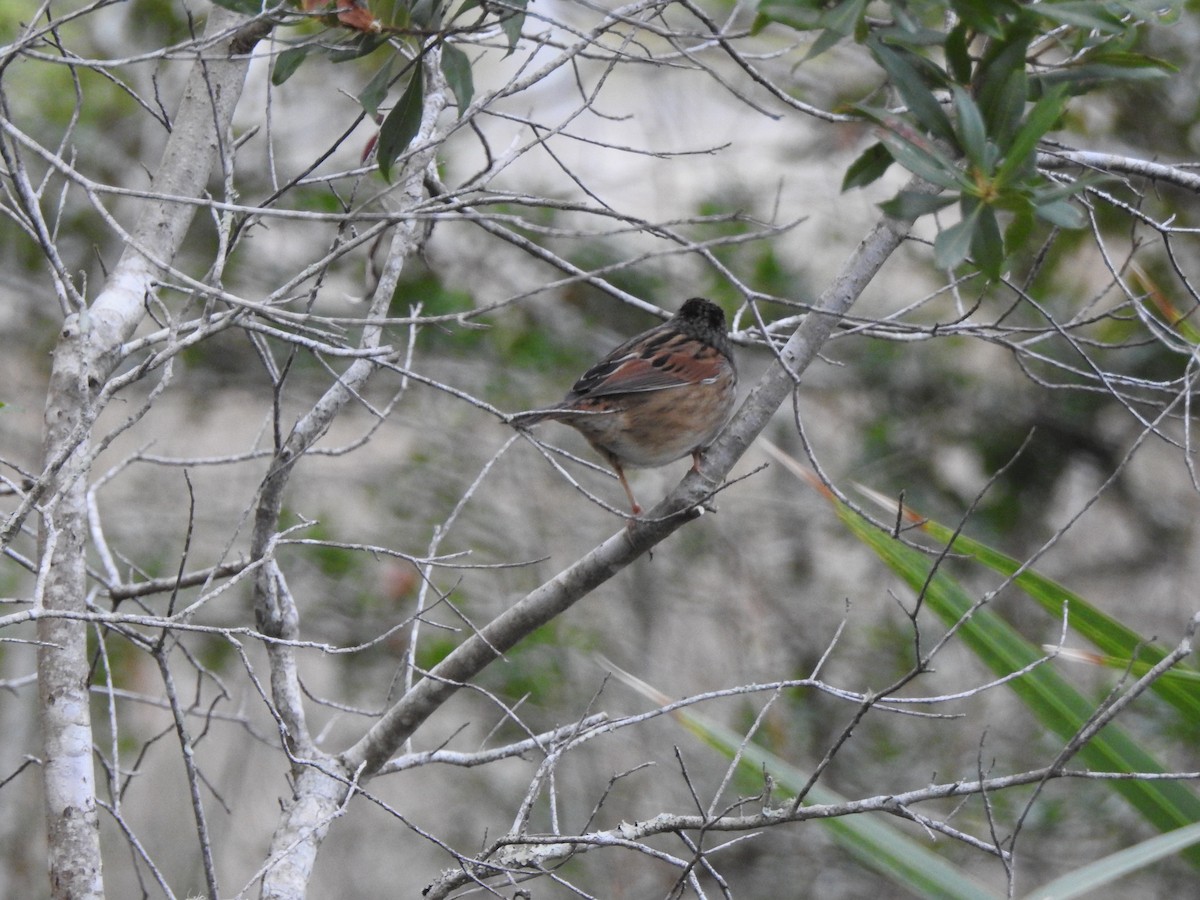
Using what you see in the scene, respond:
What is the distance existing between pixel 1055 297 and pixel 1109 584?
192 cm

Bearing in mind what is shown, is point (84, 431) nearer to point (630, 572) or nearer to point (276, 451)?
point (276, 451)

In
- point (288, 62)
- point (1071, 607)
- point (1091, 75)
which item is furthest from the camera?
point (1071, 607)

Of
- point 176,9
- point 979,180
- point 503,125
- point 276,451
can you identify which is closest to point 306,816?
point 276,451

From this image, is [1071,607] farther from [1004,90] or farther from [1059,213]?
[1004,90]

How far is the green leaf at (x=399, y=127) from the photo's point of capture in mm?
2705

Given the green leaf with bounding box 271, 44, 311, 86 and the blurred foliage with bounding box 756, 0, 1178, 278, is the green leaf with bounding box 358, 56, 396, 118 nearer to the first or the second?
the green leaf with bounding box 271, 44, 311, 86

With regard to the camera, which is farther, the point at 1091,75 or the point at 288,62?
the point at 288,62

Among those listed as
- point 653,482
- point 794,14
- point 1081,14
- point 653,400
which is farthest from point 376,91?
point 653,482

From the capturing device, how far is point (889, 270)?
7.29 m

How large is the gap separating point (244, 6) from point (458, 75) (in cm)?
49

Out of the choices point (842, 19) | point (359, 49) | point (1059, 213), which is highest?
point (359, 49)

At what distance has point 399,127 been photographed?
273 centimetres

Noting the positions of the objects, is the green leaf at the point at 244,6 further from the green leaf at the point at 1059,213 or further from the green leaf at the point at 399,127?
the green leaf at the point at 1059,213

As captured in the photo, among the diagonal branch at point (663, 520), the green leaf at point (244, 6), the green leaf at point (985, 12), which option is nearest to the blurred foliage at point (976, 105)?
the green leaf at point (985, 12)
